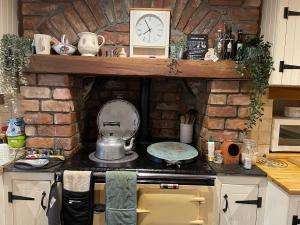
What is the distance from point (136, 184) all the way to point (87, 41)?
3.17 ft

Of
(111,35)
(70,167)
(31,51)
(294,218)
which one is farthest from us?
(111,35)

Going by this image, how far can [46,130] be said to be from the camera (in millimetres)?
1676

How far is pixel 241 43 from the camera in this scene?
1.63m

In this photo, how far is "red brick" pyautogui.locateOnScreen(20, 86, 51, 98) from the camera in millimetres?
1628

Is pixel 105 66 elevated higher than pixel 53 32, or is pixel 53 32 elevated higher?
pixel 53 32

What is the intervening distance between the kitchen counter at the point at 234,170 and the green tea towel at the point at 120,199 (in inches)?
21.3

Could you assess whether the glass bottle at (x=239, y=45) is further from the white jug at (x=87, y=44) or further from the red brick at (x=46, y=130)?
the red brick at (x=46, y=130)

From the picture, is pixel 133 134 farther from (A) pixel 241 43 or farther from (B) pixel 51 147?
(A) pixel 241 43

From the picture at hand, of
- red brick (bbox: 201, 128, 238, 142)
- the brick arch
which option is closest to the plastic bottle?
red brick (bbox: 201, 128, 238, 142)

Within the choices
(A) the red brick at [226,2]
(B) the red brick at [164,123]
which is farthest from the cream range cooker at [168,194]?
(A) the red brick at [226,2]

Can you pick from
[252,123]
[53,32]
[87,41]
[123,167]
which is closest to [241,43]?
[252,123]

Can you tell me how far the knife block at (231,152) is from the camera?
163 cm

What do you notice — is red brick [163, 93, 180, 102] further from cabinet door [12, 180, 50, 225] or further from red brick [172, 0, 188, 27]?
cabinet door [12, 180, 50, 225]

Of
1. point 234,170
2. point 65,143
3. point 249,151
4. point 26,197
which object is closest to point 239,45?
point 249,151
